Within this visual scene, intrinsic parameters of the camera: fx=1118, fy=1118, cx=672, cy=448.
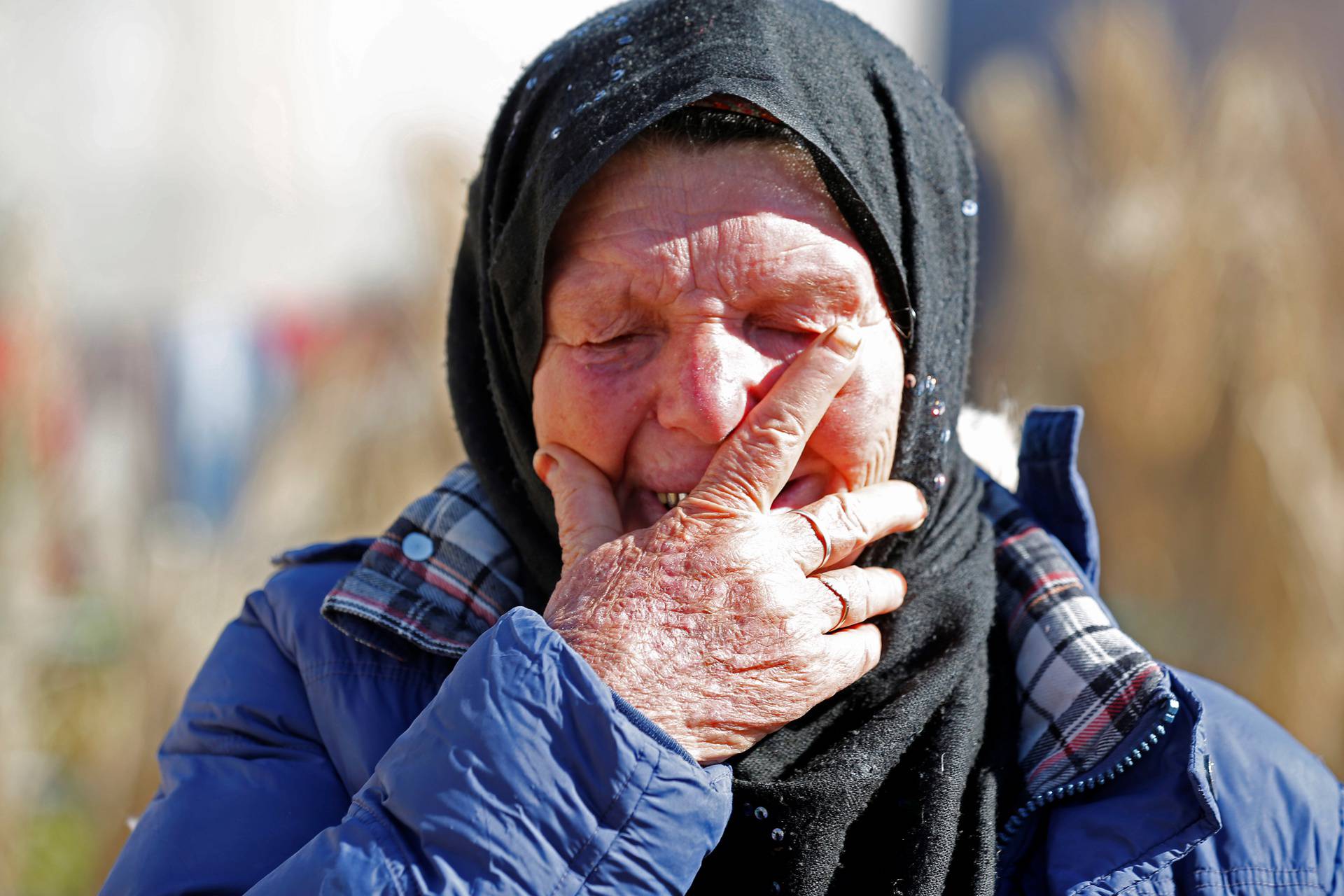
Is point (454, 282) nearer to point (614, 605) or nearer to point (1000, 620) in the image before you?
point (614, 605)

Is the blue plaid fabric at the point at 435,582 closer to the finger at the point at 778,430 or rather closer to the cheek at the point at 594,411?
the cheek at the point at 594,411

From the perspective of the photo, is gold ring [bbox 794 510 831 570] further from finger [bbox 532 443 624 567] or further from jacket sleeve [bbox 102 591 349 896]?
jacket sleeve [bbox 102 591 349 896]

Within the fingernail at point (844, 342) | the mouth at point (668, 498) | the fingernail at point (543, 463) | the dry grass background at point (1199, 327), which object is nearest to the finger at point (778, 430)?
the fingernail at point (844, 342)

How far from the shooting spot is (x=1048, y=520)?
217cm

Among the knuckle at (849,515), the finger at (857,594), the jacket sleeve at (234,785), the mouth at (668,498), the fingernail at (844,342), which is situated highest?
the fingernail at (844,342)

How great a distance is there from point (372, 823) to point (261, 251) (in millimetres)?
5889

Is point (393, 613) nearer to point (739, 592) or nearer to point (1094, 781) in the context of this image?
point (739, 592)

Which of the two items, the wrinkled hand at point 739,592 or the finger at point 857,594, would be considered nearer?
the wrinkled hand at point 739,592

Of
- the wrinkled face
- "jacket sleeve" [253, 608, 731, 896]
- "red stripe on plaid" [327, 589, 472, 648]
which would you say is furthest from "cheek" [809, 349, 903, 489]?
"red stripe on plaid" [327, 589, 472, 648]

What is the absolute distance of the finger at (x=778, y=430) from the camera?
1.64 metres

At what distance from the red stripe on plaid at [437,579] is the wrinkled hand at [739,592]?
0.87 ft

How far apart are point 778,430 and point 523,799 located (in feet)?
2.09

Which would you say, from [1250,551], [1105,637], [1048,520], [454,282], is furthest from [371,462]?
[1250,551]

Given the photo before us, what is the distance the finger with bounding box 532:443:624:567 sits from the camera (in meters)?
1.74
